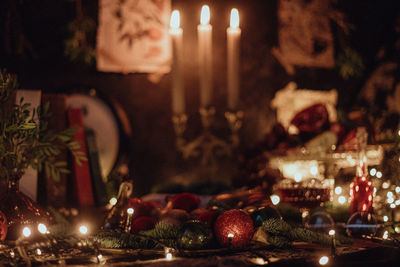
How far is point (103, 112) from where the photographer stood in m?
2.07

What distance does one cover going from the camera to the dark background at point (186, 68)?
2.04 metres

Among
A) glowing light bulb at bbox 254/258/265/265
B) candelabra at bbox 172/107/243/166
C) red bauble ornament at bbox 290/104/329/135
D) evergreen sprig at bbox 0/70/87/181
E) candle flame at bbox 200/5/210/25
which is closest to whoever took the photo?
glowing light bulb at bbox 254/258/265/265

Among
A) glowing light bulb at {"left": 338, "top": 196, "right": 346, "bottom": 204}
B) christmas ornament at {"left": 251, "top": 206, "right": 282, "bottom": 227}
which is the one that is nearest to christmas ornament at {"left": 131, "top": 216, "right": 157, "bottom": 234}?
christmas ornament at {"left": 251, "top": 206, "right": 282, "bottom": 227}

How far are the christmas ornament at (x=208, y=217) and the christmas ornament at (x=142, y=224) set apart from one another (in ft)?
0.52

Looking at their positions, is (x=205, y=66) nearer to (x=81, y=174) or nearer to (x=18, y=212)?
(x=81, y=174)

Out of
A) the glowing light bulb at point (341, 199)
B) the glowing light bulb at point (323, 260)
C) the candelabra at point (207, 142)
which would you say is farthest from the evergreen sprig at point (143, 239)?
the candelabra at point (207, 142)

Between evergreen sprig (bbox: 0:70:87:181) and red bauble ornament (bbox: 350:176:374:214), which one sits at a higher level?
evergreen sprig (bbox: 0:70:87:181)

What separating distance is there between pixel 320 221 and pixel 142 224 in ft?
1.74

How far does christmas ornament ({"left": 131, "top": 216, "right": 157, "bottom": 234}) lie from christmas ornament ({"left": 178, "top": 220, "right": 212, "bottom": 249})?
204 mm

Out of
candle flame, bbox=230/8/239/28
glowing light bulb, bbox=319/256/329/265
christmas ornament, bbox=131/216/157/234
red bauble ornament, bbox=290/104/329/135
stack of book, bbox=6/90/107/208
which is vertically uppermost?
candle flame, bbox=230/8/239/28

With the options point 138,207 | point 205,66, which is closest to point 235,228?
point 138,207

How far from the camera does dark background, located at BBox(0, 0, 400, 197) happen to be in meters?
2.04

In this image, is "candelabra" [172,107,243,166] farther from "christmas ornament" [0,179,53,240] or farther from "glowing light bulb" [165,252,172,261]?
"glowing light bulb" [165,252,172,261]

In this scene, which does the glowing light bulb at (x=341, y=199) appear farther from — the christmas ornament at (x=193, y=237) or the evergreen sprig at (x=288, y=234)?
the christmas ornament at (x=193, y=237)
